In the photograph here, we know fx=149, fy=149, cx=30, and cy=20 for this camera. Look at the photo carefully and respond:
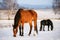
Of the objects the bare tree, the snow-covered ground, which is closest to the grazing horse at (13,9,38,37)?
the snow-covered ground

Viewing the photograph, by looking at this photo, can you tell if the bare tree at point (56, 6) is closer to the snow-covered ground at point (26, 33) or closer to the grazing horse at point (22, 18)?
the snow-covered ground at point (26, 33)

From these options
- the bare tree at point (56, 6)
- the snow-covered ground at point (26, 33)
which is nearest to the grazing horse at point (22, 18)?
the snow-covered ground at point (26, 33)

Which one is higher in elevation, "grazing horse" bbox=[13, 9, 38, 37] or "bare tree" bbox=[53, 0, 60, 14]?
"bare tree" bbox=[53, 0, 60, 14]

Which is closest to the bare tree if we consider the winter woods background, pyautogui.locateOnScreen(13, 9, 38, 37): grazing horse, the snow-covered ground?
the winter woods background

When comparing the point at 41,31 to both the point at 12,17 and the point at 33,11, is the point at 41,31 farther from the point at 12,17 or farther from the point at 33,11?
the point at 12,17

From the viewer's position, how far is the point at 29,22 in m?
1.68

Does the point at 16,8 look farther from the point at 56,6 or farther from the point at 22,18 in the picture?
the point at 56,6

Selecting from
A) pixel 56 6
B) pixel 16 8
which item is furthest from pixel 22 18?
pixel 56 6

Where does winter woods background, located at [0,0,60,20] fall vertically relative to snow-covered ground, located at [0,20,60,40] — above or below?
above

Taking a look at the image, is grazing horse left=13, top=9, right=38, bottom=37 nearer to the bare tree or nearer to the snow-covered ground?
the snow-covered ground

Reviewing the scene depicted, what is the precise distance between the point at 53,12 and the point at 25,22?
0.34 metres

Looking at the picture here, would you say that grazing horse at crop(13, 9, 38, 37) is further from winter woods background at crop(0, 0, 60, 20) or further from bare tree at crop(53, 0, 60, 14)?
bare tree at crop(53, 0, 60, 14)

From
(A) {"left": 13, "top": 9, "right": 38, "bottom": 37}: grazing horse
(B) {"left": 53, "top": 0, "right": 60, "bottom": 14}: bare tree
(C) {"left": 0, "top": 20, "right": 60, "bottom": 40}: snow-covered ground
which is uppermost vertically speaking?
(B) {"left": 53, "top": 0, "right": 60, "bottom": 14}: bare tree

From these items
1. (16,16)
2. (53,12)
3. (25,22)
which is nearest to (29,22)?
(25,22)
